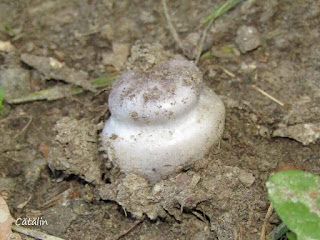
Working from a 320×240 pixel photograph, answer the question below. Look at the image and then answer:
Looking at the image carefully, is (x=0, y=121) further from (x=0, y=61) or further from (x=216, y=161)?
(x=216, y=161)

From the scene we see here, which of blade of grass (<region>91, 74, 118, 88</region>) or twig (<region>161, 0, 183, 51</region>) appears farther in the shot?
twig (<region>161, 0, 183, 51</region>)

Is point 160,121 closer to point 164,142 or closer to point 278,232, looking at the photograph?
point 164,142

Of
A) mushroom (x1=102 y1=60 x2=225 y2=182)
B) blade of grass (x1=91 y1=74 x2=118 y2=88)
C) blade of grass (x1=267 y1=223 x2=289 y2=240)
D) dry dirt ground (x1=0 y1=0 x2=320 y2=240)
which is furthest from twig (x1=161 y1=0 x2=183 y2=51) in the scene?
blade of grass (x1=267 y1=223 x2=289 y2=240)

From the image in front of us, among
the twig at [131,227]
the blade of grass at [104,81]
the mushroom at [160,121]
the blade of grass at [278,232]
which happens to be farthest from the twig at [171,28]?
the blade of grass at [278,232]

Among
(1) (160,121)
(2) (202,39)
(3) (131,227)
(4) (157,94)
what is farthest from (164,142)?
(2) (202,39)

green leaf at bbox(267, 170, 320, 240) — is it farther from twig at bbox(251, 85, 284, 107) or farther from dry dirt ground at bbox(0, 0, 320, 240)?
twig at bbox(251, 85, 284, 107)

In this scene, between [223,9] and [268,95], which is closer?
[268,95]
